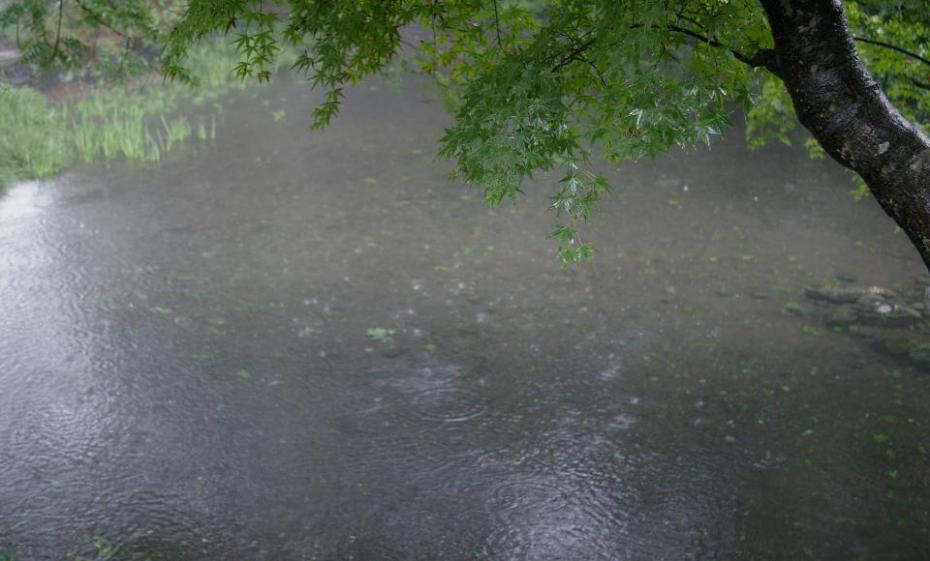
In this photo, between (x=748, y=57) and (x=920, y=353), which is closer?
(x=748, y=57)

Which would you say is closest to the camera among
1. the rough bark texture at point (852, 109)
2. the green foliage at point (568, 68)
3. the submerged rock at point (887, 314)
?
the rough bark texture at point (852, 109)

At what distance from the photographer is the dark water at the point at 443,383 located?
561cm

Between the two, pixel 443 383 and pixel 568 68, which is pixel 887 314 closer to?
pixel 443 383

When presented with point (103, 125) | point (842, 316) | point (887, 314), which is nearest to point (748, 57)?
point (842, 316)

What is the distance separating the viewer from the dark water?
5609 mm

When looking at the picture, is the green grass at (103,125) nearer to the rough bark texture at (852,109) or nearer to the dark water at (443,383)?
the dark water at (443,383)

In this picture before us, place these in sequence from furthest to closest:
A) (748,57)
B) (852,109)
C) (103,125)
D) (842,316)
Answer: (103,125) → (842,316) → (748,57) → (852,109)

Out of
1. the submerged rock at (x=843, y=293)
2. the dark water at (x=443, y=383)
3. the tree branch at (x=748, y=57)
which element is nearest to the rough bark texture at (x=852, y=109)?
the tree branch at (x=748, y=57)

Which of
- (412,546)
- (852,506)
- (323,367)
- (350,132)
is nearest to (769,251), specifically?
(852,506)

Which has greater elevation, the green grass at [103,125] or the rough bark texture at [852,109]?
the rough bark texture at [852,109]

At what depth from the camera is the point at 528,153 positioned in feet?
13.3

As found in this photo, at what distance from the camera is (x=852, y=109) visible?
3670 millimetres

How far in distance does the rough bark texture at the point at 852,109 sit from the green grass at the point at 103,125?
8.85 m

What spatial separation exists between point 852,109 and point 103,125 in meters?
14.0
